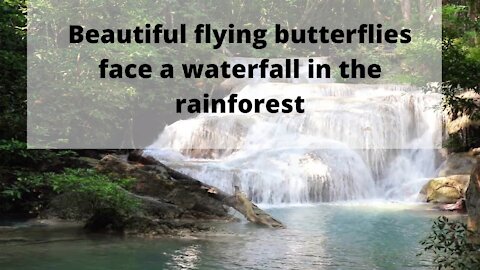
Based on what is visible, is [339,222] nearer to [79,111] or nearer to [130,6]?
[79,111]

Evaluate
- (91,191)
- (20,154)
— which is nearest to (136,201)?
(91,191)

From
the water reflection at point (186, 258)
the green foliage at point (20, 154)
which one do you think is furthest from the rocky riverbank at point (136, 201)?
the water reflection at point (186, 258)

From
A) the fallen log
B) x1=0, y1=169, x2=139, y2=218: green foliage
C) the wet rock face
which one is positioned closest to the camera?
the wet rock face

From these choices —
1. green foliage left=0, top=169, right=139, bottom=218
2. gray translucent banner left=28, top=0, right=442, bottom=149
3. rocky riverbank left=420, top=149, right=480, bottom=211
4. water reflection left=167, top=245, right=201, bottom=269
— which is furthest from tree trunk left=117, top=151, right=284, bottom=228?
rocky riverbank left=420, top=149, right=480, bottom=211

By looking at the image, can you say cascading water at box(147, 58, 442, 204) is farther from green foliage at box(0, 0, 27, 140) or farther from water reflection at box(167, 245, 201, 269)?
water reflection at box(167, 245, 201, 269)

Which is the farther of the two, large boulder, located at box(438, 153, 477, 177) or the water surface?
large boulder, located at box(438, 153, 477, 177)

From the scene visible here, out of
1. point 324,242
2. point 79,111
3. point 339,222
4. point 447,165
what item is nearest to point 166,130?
point 79,111

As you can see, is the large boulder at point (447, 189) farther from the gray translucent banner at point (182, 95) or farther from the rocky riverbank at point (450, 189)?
the gray translucent banner at point (182, 95)

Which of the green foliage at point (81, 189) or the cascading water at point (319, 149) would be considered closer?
the green foliage at point (81, 189)

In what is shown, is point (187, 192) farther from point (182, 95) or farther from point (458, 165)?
point (182, 95)
